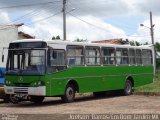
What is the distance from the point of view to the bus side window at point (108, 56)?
23312 mm

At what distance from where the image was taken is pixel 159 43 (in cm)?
9862

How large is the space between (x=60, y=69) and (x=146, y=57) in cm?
862

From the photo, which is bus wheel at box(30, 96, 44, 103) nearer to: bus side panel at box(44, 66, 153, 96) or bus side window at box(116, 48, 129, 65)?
bus side panel at box(44, 66, 153, 96)

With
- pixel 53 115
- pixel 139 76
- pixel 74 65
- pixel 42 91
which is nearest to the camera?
pixel 53 115

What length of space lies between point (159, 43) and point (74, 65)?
7935 cm

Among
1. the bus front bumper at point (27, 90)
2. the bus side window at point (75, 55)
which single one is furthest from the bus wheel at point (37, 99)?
the bus side window at point (75, 55)

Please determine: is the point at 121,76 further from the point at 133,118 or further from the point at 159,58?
the point at 159,58

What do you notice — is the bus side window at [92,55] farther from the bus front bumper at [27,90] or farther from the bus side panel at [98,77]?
the bus front bumper at [27,90]

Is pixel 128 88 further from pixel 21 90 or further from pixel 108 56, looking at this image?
pixel 21 90

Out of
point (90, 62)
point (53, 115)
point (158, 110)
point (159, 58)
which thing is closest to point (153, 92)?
point (90, 62)

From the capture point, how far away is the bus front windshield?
63.4 feet

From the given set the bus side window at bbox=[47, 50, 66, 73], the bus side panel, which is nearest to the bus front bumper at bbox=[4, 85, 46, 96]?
the bus side panel

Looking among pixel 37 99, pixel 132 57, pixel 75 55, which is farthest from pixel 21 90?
pixel 132 57

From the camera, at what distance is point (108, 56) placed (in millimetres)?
23734
